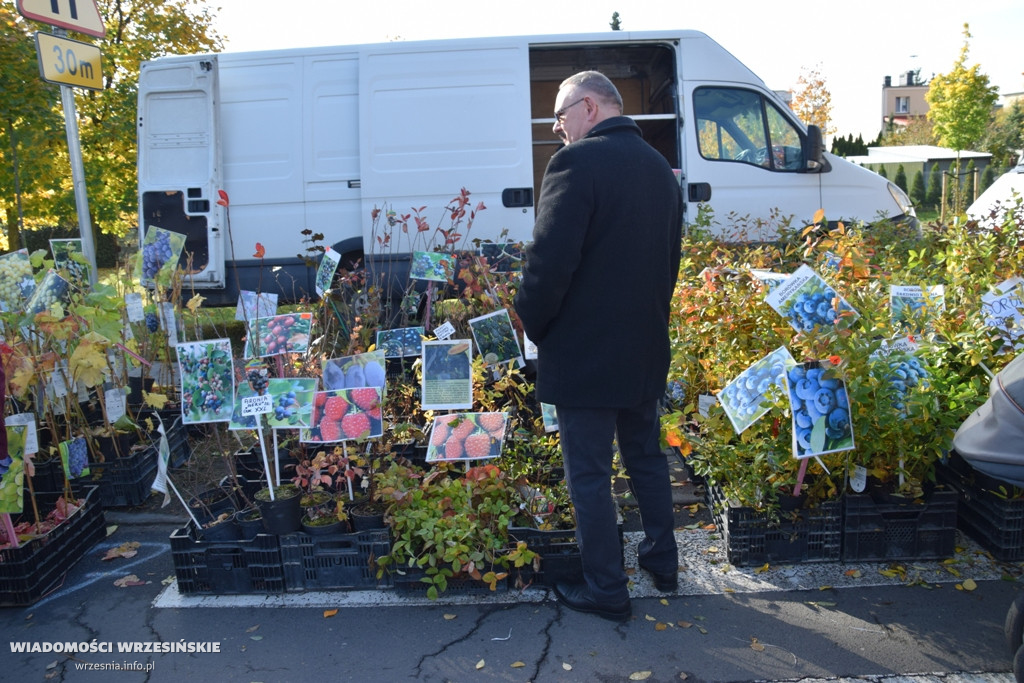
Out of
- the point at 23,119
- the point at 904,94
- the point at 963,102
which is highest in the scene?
the point at 904,94

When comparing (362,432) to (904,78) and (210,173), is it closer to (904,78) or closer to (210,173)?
(210,173)

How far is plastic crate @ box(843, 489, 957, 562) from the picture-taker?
3.16 m

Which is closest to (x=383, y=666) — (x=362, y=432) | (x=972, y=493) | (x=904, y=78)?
(x=362, y=432)

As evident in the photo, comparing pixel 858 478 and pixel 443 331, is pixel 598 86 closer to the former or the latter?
pixel 443 331

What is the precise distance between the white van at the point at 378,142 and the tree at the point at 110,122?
2.15 metres

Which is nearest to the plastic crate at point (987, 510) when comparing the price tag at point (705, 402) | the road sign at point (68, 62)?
the price tag at point (705, 402)

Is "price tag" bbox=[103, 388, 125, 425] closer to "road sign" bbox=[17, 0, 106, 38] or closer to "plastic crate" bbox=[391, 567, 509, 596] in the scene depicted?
"plastic crate" bbox=[391, 567, 509, 596]

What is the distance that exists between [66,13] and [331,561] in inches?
152

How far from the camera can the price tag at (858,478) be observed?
312cm

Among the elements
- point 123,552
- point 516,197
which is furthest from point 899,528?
point 516,197

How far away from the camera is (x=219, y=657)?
279 centimetres

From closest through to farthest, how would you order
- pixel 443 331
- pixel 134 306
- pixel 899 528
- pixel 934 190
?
pixel 899 528 → pixel 443 331 → pixel 134 306 → pixel 934 190

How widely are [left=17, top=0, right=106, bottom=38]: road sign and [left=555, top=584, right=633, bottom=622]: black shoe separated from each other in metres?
4.41

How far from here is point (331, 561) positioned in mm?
3168
